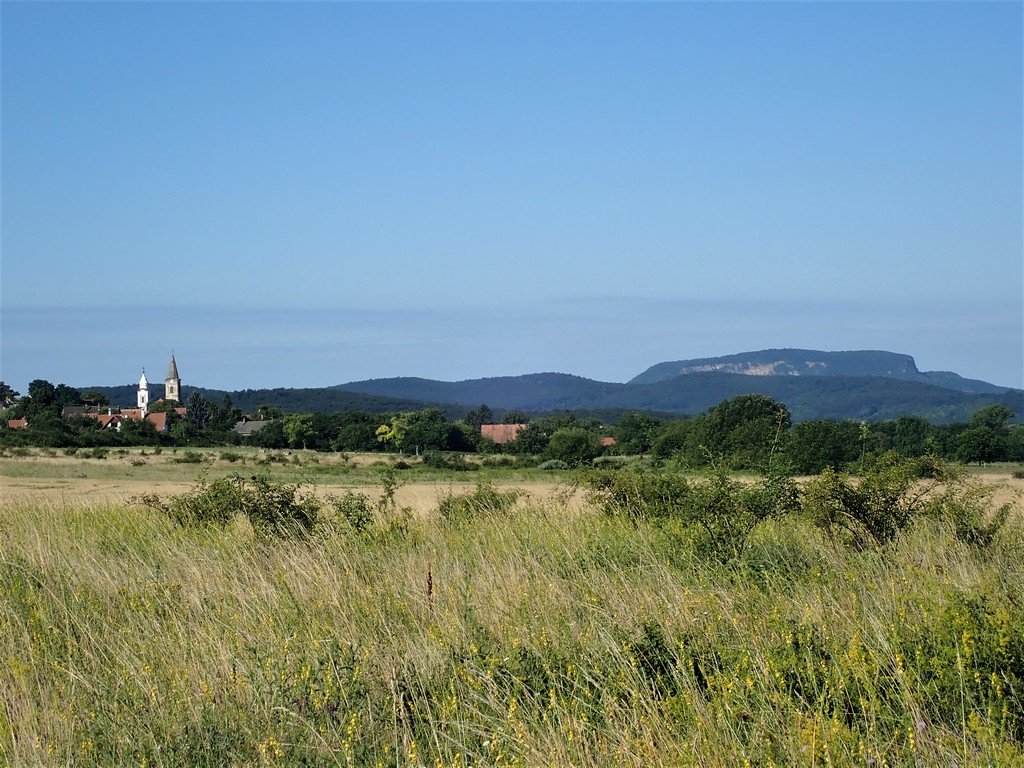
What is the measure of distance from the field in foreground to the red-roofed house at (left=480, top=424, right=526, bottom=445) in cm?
6575

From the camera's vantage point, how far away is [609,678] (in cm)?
584

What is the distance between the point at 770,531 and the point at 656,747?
6.88m

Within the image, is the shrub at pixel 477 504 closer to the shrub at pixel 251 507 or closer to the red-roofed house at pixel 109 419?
the shrub at pixel 251 507

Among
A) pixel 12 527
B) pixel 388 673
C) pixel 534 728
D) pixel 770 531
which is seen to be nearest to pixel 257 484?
pixel 12 527

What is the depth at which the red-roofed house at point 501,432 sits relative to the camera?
7709cm

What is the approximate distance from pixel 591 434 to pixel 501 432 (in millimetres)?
21168

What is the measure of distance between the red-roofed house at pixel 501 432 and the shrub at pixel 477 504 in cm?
5783

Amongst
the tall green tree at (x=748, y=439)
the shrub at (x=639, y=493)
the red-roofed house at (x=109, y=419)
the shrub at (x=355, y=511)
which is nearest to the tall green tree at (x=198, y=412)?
the red-roofed house at (x=109, y=419)

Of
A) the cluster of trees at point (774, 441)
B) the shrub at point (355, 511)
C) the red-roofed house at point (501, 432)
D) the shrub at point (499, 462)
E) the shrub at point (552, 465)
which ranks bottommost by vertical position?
the shrub at point (499, 462)

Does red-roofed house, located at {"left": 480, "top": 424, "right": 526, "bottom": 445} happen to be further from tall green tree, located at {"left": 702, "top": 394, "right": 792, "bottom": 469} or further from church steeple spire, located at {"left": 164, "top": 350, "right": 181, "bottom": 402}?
church steeple spire, located at {"left": 164, "top": 350, "right": 181, "bottom": 402}

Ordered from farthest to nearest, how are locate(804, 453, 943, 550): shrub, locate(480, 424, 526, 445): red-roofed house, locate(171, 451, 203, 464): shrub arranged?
locate(480, 424, 526, 445): red-roofed house
locate(171, 451, 203, 464): shrub
locate(804, 453, 943, 550): shrub

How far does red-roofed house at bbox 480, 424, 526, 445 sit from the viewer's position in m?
77.1

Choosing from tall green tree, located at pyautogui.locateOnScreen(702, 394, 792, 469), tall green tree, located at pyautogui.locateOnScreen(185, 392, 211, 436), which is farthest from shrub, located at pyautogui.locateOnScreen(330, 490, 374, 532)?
tall green tree, located at pyautogui.locateOnScreen(185, 392, 211, 436)

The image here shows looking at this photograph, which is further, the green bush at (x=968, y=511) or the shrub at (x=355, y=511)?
the shrub at (x=355, y=511)
